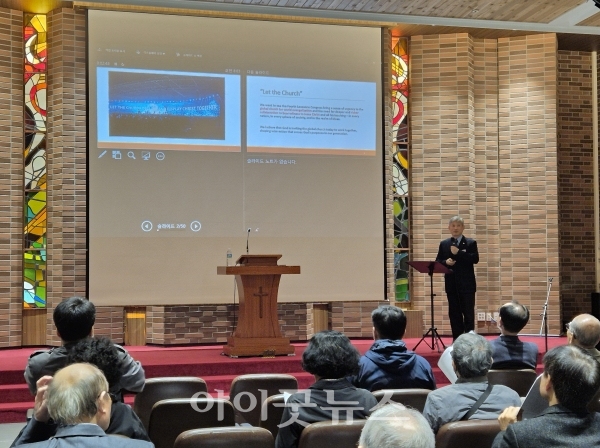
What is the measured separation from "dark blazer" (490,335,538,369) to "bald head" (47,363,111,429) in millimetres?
2995

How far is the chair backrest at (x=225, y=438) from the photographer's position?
2619mm

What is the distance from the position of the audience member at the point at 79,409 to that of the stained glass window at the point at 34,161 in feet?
21.8

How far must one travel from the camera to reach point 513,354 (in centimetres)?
456

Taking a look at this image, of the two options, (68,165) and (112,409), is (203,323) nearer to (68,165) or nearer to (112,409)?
(68,165)

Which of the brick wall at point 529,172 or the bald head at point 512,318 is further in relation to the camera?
the brick wall at point 529,172

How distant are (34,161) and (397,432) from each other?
7672 millimetres

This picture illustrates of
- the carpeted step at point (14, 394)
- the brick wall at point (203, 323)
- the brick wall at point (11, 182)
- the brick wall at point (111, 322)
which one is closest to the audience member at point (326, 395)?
the carpeted step at point (14, 394)

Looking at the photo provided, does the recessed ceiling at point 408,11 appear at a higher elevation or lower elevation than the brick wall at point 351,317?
higher

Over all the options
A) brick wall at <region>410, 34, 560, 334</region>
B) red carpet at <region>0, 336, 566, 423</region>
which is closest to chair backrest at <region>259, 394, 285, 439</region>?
red carpet at <region>0, 336, 566, 423</region>

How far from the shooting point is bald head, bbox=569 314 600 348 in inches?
150

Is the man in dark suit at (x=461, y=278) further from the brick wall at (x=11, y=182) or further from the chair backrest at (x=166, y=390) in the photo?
the brick wall at (x=11, y=182)

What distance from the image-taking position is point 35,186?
8.46 metres

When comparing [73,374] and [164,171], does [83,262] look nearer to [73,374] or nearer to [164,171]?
[164,171]

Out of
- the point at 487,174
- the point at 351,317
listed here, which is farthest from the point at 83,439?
the point at 487,174
